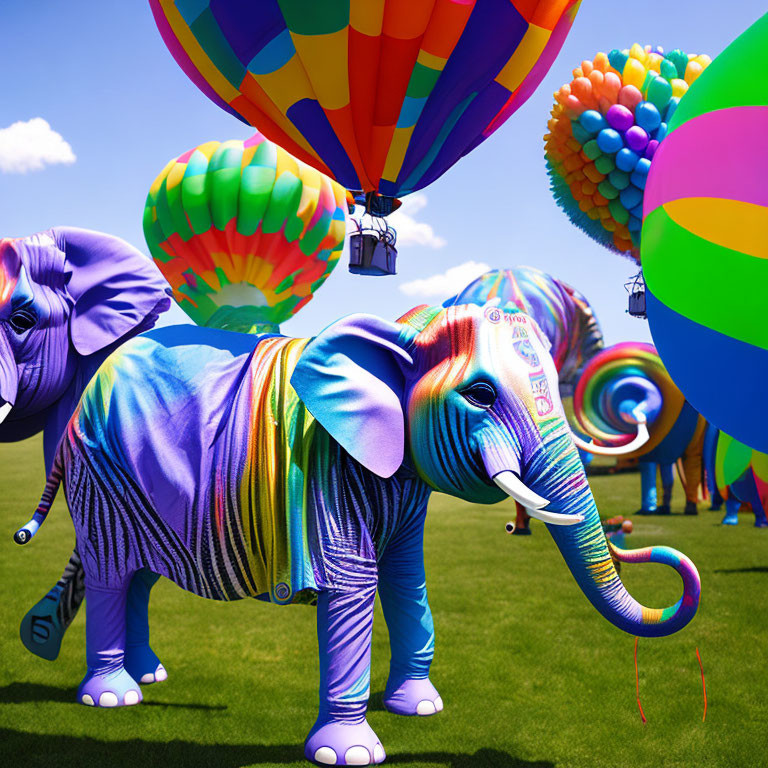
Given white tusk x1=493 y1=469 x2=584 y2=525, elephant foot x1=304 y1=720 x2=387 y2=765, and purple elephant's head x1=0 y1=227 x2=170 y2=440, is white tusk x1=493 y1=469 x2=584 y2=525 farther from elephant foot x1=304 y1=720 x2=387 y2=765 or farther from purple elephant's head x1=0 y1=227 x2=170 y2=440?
purple elephant's head x1=0 y1=227 x2=170 y2=440

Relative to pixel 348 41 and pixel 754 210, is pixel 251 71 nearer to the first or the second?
pixel 348 41

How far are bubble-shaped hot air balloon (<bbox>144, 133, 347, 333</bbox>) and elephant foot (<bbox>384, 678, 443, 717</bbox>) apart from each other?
216 inches

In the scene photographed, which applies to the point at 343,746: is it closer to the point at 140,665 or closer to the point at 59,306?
the point at 140,665

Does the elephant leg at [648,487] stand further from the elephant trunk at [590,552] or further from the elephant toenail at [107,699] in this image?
the elephant toenail at [107,699]

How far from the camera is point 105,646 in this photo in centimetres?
352

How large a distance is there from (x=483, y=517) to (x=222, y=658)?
5845mm

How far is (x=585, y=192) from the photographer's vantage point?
946 cm

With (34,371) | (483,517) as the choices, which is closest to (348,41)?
(34,371)

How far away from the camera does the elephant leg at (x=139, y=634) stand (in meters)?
3.89

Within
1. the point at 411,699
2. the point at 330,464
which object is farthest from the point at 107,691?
the point at 330,464

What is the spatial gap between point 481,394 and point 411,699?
60.2 inches

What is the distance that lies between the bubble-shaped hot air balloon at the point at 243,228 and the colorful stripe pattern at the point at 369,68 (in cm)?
238

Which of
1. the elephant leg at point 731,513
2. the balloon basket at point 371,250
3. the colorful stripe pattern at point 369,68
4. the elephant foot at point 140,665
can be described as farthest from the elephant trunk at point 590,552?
the elephant leg at point 731,513

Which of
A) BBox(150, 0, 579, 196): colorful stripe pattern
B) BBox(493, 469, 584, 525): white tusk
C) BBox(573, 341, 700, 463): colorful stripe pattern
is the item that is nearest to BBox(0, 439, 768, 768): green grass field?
BBox(493, 469, 584, 525): white tusk
